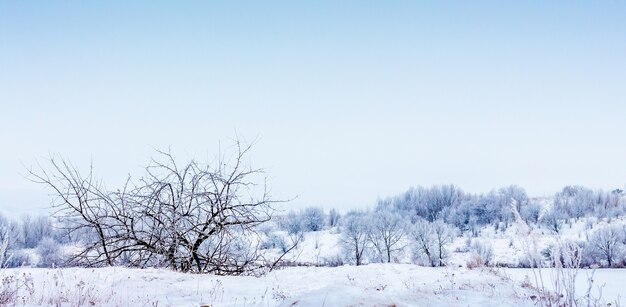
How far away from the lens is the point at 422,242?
6400cm

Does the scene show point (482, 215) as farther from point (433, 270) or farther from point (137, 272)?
point (137, 272)

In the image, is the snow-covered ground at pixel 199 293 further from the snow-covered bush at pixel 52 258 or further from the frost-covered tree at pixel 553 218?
the frost-covered tree at pixel 553 218

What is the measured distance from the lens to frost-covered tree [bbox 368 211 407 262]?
63.5m

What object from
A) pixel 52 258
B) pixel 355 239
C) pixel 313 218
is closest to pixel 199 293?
pixel 52 258

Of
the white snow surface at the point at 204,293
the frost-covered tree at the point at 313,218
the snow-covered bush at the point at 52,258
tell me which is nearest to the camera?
the white snow surface at the point at 204,293

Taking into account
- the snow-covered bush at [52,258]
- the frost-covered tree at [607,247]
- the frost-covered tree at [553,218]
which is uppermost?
the snow-covered bush at [52,258]

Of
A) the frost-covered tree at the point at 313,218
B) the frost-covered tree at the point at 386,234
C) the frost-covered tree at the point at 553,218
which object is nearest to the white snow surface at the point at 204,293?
the frost-covered tree at the point at 386,234

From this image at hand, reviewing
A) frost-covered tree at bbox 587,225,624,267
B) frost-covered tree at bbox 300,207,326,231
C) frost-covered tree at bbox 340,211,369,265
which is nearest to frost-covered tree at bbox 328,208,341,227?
frost-covered tree at bbox 300,207,326,231

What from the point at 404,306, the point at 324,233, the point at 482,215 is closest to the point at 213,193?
the point at 404,306

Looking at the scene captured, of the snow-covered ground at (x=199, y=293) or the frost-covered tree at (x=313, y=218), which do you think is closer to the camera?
the snow-covered ground at (x=199, y=293)

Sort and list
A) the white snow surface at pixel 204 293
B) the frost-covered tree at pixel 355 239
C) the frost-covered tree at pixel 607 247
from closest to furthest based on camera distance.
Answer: the white snow surface at pixel 204 293
the frost-covered tree at pixel 607 247
the frost-covered tree at pixel 355 239

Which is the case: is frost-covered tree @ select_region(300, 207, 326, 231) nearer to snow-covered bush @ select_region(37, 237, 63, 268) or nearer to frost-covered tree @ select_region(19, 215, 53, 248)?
frost-covered tree @ select_region(19, 215, 53, 248)

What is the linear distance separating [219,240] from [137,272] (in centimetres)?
253

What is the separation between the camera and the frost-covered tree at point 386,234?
2499 inches
